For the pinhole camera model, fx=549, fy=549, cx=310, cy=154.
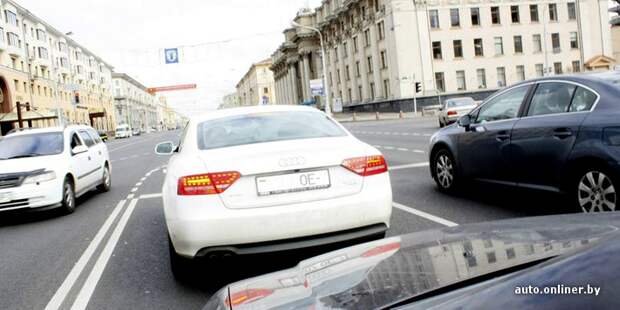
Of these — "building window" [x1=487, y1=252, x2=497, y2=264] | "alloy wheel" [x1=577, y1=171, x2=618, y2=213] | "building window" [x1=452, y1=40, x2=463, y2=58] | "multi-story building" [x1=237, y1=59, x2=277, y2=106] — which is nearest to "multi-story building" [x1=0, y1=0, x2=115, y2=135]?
"building window" [x1=452, y1=40, x2=463, y2=58]

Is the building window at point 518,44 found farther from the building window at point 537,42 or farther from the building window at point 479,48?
the building window at point 479,48

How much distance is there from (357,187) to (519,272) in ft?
8.99

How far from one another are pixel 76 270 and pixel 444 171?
202 inches

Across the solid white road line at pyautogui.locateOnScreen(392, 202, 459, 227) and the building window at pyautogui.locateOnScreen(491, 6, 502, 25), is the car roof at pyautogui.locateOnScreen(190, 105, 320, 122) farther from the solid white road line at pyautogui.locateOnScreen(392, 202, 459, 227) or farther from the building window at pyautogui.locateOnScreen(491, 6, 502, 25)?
the building window at pyautogui.locateOnScreen(491, 6, 502, 25)

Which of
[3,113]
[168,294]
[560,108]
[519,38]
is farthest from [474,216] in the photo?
[3,113]

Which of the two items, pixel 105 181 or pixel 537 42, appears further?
pixel 537 42

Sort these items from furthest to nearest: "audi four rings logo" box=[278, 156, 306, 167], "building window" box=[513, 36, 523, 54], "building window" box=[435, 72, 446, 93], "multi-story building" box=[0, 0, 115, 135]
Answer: "multi-story building" box=[0, 0, 115, 135] < "building window" box=[513, 36, 523, 54] < "building window" box=[435, 72, 446, 93] < "audi four rings logo" box=[278, 156, 306, 167]

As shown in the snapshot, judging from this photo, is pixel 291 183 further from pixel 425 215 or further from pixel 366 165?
pixel 425 215

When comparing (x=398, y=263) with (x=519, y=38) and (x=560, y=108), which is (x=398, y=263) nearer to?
(x=560, y=108)

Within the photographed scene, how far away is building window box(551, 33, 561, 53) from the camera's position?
58.8 m

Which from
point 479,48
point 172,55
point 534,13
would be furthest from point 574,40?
point 172,55

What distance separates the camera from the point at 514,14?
192ft

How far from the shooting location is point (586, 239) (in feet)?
5.63

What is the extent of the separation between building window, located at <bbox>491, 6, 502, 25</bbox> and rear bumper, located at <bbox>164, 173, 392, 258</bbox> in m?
59.0
